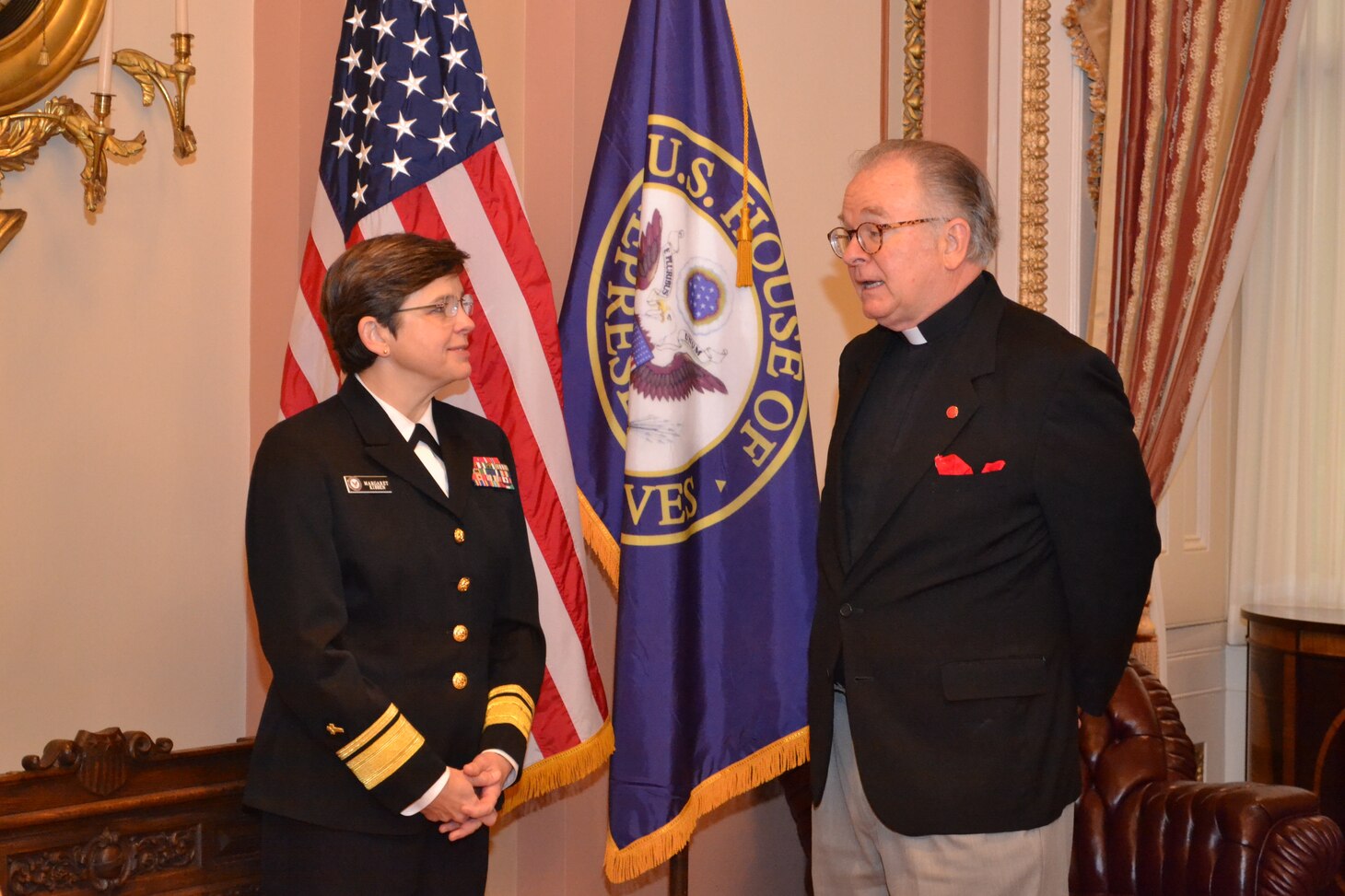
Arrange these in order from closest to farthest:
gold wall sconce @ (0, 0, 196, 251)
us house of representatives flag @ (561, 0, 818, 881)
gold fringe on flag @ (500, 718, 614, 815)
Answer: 1. gold wall sconce @ (0, 0, 196, 251)
2. gold fringe on flag @ (500, 718, 614, 815)
3. us house of representatives flag @ (561, 0, 818, 881)

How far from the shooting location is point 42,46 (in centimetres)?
243

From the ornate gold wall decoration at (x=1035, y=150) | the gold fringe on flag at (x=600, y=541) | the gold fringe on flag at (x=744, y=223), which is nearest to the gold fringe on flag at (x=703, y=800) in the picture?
the gold fringe on flag at (x=600, y=541)

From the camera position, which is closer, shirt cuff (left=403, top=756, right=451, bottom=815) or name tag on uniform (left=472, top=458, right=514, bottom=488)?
shirt cuff (left=403, top=756, right=451, bottom=815)

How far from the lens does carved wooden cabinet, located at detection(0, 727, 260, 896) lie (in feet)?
6.98

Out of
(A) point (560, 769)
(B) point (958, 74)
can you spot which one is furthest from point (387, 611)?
(B) point (958, 74)

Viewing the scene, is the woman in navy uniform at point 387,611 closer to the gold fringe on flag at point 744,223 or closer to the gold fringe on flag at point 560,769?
the gold fringe on flag at point 560,769

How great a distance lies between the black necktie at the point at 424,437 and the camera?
88.4 inches

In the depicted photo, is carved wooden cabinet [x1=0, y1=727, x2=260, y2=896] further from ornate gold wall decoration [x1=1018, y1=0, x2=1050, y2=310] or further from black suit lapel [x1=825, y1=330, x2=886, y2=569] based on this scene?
A: ornate gold wall decoration [x1=1018, y1=0, x2=1050, y2=310]

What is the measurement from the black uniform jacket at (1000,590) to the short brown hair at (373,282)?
88 cm

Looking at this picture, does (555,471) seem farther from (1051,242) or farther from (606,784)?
(1051,242)

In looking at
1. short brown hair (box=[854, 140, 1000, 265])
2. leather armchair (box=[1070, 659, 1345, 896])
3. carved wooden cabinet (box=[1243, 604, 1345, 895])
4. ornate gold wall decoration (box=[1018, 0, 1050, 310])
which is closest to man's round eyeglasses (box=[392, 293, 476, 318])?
short brown hair (box=[854, 140, 1000, 265])

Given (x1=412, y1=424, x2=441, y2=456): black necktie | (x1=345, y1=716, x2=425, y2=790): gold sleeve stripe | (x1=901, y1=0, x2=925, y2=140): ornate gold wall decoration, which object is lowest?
(x1=345, y1=716, x2=425, y2=790): gold sleeve stripe

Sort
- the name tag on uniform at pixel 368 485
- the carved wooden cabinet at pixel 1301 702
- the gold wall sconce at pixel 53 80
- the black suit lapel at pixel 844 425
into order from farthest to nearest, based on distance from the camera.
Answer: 1. the carved wooden cabinet at pixel 1301 702
2. the gold wall sconce at pixel 53 80
3. the black suit lapel at pixel 844 425
4. the name tag on uniform at pixel 368 485

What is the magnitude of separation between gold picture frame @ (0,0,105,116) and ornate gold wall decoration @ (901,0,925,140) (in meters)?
2.34
